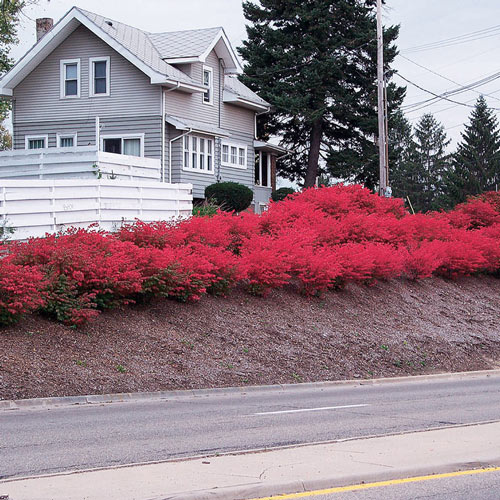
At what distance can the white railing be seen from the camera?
24.8m

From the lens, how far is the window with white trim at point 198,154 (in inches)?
1491

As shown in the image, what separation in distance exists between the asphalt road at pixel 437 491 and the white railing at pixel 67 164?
1806 centimetres

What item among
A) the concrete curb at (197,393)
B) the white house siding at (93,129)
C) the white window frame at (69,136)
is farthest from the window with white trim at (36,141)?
the concrete curb at (197,393)

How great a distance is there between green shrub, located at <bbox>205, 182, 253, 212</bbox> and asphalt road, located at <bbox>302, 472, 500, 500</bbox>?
1134 inches

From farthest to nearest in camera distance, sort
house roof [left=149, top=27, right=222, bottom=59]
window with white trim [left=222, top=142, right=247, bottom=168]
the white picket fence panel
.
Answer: window with white trim [left=222, top=142, right=247, bottom=168]
house roof [left=149, top=27, right=222, bottom=59]
the white picket fence panel

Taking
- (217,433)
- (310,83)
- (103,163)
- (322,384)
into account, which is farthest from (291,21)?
(217,433)

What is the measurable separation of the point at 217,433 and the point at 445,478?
12.0 feet

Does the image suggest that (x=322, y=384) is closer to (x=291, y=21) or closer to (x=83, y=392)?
(x=83, y=392)

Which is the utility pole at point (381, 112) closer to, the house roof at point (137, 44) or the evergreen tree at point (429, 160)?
the house roof at point (137, 44)

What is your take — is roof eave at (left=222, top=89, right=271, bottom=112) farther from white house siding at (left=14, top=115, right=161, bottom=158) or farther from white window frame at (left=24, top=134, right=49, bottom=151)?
white window frame at (left=24, top=134, right=49, bottom=151)

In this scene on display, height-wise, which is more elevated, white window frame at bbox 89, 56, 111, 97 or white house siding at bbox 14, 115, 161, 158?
white window frame at bbox 89, 56, 111, 97

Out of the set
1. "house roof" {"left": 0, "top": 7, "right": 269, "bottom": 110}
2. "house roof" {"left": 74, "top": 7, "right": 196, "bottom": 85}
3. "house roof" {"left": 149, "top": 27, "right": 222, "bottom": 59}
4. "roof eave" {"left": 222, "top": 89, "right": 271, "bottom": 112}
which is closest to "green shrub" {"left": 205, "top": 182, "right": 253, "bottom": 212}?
"house roof" {"left": 0, "top": 7, "right": 269, "bottom": 110}

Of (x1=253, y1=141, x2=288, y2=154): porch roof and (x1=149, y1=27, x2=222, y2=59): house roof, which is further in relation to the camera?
(x1=253, y1=141, x2=288, y2=154): porch roof

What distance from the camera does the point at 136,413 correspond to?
13.5 m
